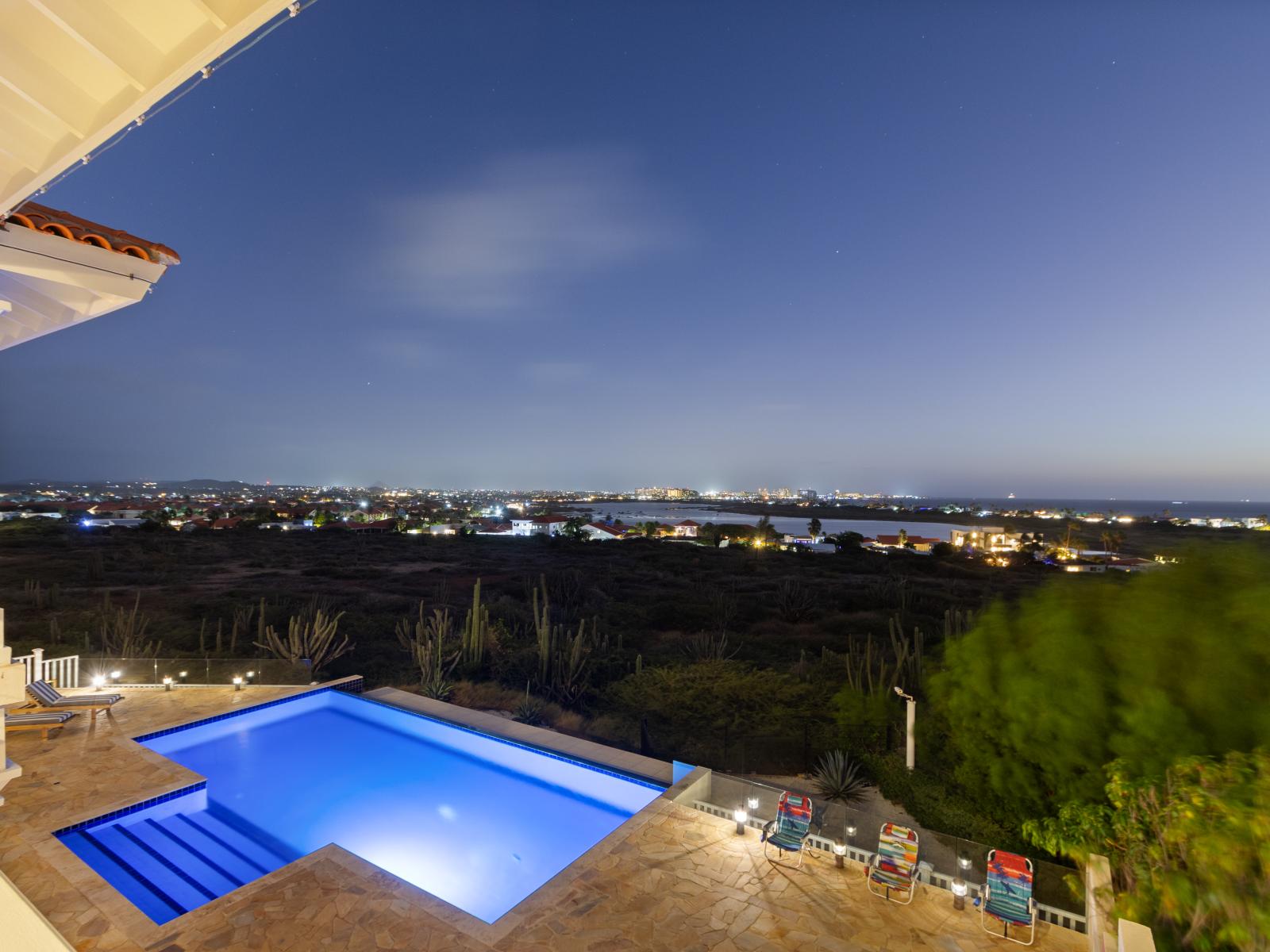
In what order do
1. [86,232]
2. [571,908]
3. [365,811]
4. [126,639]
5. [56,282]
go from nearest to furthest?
1. [86,232]
2. [56,282]
3. [571,908]
4. [365,811]
5. [126,639]

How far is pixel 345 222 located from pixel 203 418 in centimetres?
3090

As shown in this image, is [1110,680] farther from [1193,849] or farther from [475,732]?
[475,732]

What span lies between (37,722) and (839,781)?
359 inches

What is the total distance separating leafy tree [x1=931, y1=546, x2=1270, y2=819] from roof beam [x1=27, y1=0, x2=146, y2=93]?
588 centimetres

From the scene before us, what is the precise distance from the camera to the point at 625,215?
18.6 meters

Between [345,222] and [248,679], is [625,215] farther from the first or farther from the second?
[248,679]

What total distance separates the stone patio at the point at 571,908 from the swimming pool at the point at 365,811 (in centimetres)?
64

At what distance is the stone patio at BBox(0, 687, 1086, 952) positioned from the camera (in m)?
3.81

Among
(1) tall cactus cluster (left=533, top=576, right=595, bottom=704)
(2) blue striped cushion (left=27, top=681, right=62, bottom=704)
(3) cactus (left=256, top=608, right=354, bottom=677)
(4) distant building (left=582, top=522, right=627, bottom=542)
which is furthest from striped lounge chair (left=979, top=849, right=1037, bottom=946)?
(4) distant building (left=582, top=522, right=627, bottom=542)

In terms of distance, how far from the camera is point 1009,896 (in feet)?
13.1

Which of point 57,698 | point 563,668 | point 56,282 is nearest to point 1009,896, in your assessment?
point 56,282

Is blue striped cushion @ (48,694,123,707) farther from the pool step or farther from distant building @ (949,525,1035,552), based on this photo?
distant building @ (949,525,1035,552)

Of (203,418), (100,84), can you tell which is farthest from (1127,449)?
(203,418)

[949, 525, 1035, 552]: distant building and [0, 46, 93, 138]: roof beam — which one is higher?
[0, 46, 93, 138]: roof beam
